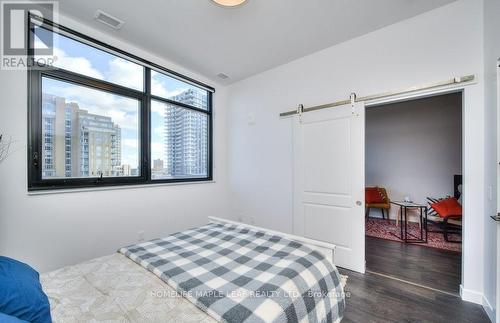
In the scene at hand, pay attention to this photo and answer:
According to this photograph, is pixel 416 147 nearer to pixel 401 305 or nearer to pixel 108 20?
pixel 401 305

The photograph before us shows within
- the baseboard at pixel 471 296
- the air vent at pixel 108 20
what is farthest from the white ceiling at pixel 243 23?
the baseboard at pixel 471 296

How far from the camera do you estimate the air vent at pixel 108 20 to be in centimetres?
208

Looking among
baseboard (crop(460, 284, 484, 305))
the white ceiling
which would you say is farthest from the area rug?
the white ceiling

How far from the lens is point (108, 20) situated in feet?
7.10

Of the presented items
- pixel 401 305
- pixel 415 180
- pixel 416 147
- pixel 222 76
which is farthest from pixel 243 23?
pixel 415 180

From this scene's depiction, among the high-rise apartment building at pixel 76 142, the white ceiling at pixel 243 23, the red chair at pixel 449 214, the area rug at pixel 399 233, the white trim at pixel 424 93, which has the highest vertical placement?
the white ceiling at pixel 243 23

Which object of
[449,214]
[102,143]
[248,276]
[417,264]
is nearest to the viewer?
[248,276]

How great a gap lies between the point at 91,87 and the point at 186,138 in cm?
137

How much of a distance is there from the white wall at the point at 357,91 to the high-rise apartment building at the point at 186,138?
0.53 meters

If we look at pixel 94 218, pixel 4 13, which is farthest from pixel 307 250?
pixel 4 13

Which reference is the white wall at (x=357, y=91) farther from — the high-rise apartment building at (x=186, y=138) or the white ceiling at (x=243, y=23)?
the high-rise apartment building at (x=186, y=138)

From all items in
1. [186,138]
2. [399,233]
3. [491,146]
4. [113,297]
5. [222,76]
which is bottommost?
[399,233]

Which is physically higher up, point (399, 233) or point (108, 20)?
point (108, 20)

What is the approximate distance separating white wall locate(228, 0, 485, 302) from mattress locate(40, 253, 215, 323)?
2252mm
